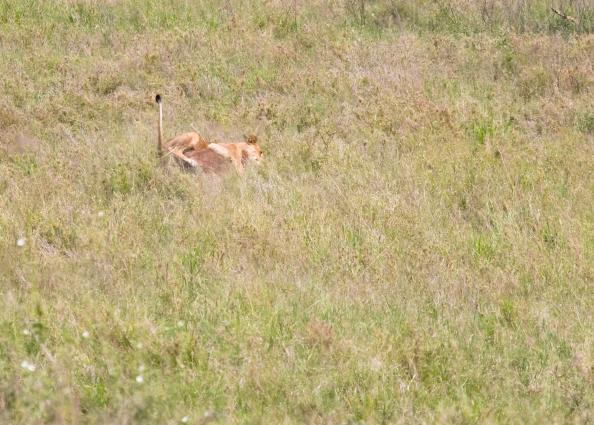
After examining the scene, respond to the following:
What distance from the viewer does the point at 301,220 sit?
6168mm

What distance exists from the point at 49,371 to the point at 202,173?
3170mm

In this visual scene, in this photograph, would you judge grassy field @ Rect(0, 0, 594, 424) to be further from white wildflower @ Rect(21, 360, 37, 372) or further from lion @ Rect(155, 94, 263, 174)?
lion @ Rect(155, 94, 263, 174)

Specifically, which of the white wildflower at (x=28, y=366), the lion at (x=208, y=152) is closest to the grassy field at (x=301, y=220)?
the white wildflower at (x=28, y=366)

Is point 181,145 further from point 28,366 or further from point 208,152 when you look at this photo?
point 28,366

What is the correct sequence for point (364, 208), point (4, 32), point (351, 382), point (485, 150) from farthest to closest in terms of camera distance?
point (4, 32), point (485, 150), point (364, 208), point (351, 382)

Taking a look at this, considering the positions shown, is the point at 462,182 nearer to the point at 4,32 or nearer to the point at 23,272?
the point at 23,272

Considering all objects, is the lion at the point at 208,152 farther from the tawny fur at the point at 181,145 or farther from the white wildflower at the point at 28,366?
the white wildflower at the point at 28,366

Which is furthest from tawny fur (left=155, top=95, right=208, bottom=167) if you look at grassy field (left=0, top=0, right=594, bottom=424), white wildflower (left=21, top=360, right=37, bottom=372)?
white wildflower (left=21, top=360, right=37, bottom=372)

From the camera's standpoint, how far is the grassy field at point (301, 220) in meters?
4.17

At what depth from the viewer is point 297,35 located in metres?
11.0

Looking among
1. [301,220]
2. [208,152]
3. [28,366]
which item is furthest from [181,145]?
[28,366]

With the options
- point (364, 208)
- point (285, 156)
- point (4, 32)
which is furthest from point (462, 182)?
point (4, 32)

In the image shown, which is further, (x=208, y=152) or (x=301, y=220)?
(x=208, y=152)

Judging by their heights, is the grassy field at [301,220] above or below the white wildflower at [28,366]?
below
